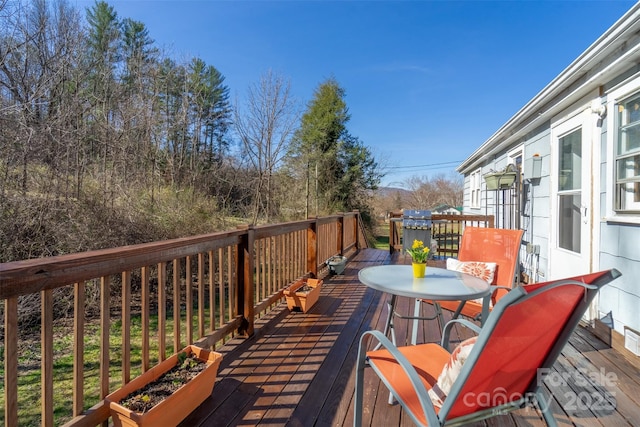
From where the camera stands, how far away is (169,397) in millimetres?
1501

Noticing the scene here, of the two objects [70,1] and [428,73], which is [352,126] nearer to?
[428,73]

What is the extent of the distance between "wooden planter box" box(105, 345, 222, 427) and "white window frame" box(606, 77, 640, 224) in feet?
10.9

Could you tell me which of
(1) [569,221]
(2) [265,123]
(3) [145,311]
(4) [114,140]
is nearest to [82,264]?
(3) [145,311]

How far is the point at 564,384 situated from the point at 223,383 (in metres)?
2.33

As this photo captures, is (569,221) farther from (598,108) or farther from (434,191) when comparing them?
(434,191)

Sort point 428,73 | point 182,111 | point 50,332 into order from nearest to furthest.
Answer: point 50,332 < point 182,111 < point 428,73

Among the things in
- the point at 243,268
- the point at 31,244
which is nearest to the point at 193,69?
the point at 31,244

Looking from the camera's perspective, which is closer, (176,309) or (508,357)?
(508,357)

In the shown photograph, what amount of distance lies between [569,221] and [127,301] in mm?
4491

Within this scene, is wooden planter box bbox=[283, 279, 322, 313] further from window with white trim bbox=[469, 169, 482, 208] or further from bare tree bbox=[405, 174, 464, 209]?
bare tree bbox=[405, 174, 464, 209]

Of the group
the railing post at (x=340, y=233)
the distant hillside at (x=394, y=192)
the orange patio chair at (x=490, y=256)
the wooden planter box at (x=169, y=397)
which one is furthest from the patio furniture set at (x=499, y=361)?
the distant hillside at (x=394, y=192)

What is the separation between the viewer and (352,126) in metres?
13.9

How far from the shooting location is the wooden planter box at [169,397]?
54.3 inches

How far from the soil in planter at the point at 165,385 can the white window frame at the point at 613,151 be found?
11.2ft
